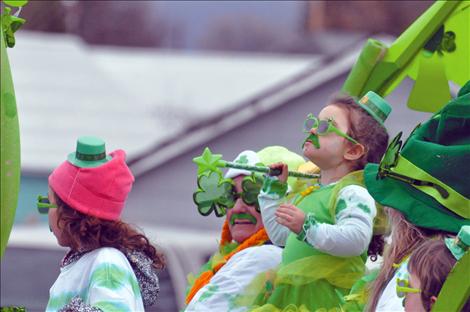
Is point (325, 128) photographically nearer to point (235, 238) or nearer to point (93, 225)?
point (235, 238)

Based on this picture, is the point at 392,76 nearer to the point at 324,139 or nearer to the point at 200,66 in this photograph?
the point at 324,139

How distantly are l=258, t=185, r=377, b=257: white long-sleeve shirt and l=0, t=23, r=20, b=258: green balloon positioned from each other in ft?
4.44

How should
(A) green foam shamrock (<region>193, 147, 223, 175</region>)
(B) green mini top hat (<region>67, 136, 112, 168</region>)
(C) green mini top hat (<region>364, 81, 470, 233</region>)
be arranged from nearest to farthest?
(C) green mini top hat (<region>364, 81, 470, 233</region>)
(B) green mini top hat (<region>67, 136, 112, 168</region>)
(A) green foam shamrock (<region>193, 147, 223, 175</region>)

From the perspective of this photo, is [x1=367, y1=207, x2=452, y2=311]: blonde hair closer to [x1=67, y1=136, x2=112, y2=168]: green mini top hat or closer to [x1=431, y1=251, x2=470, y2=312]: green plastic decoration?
[x1=431, y1=251, x2=470, y2=312]: green plastic decoration

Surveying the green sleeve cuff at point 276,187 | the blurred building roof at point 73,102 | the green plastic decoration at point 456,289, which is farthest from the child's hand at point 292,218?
the blurred building roof at point 73,102

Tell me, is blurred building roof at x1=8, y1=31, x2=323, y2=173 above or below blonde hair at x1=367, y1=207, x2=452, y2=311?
below

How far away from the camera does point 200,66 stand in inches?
918

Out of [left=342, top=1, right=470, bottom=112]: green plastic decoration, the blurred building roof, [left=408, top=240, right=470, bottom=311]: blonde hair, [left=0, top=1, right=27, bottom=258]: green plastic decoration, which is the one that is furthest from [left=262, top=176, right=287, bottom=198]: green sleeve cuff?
the blurred building roof

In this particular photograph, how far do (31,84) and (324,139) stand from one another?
1174cm

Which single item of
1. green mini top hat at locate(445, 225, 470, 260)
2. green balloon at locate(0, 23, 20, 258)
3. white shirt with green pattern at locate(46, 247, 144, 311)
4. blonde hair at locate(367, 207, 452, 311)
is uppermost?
green balloon at locate(0, 23, 20, 258)

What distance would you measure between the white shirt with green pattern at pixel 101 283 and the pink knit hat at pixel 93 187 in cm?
15

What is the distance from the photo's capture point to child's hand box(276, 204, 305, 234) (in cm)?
437

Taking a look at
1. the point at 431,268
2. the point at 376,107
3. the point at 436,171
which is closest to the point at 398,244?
the point at 436,171

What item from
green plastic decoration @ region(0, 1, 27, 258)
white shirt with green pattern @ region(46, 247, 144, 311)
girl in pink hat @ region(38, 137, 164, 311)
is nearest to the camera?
green plastic decoration @ region(0, 1, 27, 258)
